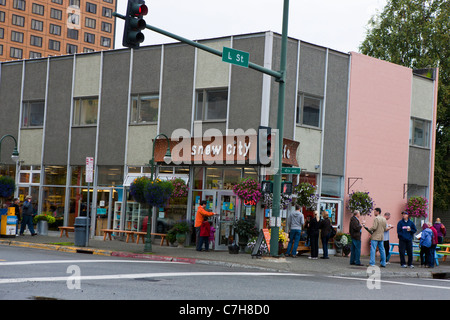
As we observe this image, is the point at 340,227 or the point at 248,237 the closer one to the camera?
the point at 248,237

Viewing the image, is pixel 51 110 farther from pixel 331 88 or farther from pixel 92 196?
pixel 331 88

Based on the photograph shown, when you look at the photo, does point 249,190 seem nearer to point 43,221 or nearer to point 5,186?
point 5,186

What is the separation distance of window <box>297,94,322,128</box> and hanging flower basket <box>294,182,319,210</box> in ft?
9.00

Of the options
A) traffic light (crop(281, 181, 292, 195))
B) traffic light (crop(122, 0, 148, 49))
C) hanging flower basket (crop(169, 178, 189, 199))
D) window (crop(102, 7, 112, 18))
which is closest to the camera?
traffic light (crop(122, 0, 148, 49))

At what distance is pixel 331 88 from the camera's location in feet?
85.3

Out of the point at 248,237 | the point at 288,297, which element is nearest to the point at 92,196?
the point at 248,237

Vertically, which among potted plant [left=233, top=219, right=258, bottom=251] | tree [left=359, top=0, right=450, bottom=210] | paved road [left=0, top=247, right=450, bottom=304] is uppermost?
tree [left=359, top=0, right=450, bottom=210]

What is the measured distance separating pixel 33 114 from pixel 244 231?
1401cm

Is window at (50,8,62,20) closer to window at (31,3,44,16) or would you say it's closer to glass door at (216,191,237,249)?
window at (31,3,44,16)

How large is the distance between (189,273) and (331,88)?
1371 centimetres

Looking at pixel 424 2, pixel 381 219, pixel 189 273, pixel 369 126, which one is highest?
pixel 424 2

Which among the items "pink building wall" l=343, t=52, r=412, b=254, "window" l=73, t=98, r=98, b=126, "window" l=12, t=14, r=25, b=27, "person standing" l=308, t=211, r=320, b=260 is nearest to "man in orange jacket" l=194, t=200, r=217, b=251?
"person standing" l=308, t=211, r=320, b=260

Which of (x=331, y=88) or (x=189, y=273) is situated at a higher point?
(x=331, y=88)

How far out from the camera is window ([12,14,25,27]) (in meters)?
89.6
